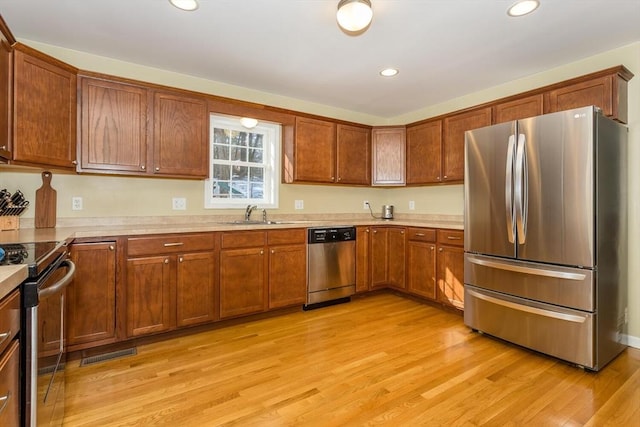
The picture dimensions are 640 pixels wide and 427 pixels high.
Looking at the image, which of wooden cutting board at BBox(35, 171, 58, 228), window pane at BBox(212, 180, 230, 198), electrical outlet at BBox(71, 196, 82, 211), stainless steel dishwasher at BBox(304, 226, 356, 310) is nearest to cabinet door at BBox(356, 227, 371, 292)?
stainless steel dishwasher at BBox(304, 226, 356, 310)

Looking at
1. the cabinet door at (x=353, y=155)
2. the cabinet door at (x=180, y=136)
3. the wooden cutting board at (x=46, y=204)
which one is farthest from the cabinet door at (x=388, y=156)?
the wooden cutting board at (x=46, y=204)

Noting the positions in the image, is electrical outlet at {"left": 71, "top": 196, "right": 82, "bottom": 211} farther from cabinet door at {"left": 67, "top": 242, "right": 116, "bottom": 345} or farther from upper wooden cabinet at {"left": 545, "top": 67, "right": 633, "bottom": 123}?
upper wooden cabinet at {"left": 545, "top": 67, "right": 633, "bottom": 123}

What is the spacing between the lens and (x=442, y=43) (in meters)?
2.57

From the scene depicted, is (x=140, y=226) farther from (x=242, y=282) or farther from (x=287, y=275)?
(x=287, y=275)

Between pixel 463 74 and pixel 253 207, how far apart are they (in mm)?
2535

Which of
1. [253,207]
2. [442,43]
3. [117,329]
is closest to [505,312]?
[442,43]

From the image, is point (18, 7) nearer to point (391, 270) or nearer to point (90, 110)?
point (90, 110)

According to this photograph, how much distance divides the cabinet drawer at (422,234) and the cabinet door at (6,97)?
350cm

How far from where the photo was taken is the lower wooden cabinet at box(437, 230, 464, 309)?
323 centimetres

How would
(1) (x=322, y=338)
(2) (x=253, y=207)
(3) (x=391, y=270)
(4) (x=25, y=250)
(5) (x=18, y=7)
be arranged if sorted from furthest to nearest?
(3) (x=391, y=270), (2) (x=253, y=207), (1) (x=322, y=338), (5) (x=18, y=7), (4) (x=25, y=250)

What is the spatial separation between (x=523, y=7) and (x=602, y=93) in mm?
1038

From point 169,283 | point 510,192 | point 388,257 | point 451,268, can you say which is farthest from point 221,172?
point 510,192

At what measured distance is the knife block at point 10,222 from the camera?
238 cm

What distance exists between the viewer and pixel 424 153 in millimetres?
3986
